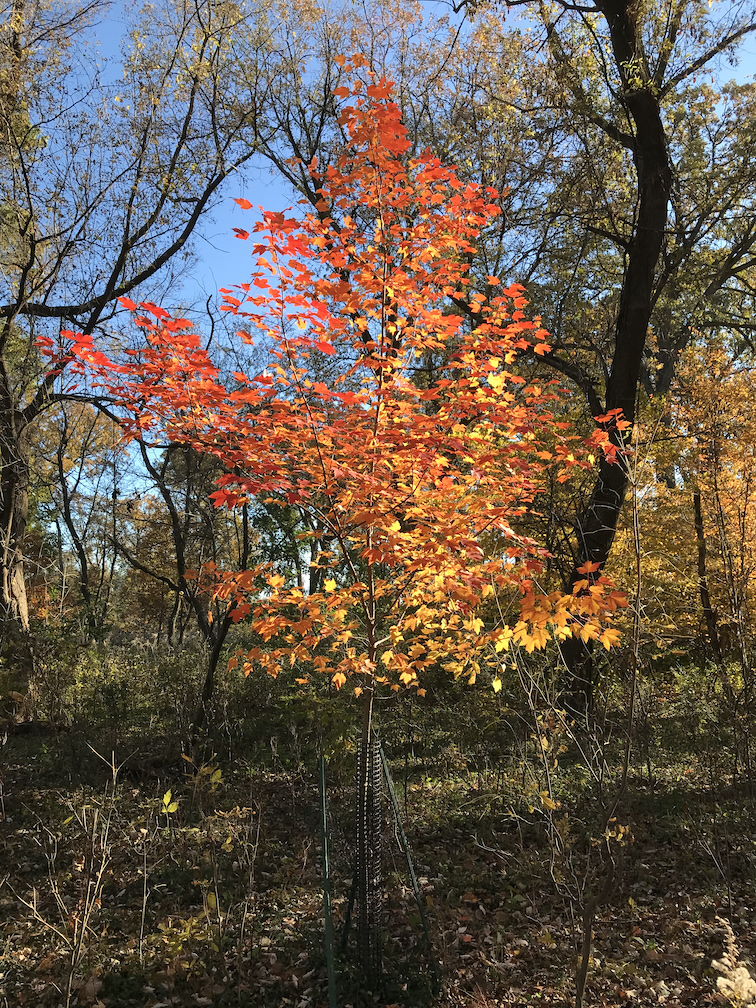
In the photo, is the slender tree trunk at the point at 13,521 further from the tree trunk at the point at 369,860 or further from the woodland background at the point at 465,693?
the tree trunk at the point at 369,860

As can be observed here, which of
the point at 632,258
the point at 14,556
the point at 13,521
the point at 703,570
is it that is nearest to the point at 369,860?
the point at 632,258

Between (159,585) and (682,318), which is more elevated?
(682,318)

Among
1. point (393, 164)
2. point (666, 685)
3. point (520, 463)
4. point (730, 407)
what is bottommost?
point (666, 685)

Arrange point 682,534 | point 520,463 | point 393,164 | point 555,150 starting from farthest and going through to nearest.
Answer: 1. point 682,534
2. point 555,150
3. point 520,463
4. point 393,164

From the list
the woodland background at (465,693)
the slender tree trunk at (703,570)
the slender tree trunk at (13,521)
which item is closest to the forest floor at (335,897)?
the woodland background at (465,693)

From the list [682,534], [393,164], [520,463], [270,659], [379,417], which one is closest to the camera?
[393,164]

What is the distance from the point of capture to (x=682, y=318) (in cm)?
1183

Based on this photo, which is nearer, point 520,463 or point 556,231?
point 520,463

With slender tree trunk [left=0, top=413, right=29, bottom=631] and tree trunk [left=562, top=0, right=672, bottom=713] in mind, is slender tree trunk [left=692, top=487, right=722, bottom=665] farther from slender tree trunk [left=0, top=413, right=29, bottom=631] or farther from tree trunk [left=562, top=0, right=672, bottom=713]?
slender tree trunk [left=0, top=413, right=29, bottom=631]

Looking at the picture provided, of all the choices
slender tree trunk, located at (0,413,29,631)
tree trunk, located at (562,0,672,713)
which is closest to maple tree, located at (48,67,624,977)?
tree trunk, located at (562,0,672,713)

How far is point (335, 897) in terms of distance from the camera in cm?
489

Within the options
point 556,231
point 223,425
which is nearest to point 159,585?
point 556,231

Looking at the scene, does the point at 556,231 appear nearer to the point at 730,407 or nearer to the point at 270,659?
the point at 730,407

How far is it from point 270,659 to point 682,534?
9416 mm
